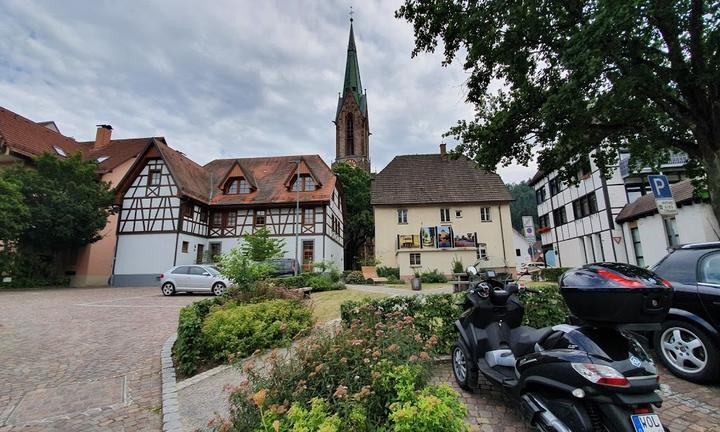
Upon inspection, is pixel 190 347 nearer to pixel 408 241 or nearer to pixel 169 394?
pixel 169 394

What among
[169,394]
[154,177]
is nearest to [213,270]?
[169,394]

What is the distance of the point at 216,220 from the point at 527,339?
27552 millimetres

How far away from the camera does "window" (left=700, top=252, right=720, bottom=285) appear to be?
4090 millimetres

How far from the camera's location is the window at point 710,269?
161 inches

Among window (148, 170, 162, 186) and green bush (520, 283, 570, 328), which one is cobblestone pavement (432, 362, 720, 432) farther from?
window (148, 170, 162, 186)

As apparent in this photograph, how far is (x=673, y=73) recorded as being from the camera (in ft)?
21.6

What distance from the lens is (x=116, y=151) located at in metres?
30.7

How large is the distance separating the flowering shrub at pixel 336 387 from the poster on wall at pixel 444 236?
21890mm

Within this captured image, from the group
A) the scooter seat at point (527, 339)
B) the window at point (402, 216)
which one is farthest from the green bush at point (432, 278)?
the scooter seat at point (527, 339)

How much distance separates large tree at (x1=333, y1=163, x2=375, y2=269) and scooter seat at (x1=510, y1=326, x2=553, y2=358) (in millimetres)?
33949

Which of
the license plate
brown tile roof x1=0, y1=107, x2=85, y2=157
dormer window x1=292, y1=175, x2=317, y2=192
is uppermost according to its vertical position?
brown tile roof x1=0, y1=107, x2=85, y2=157

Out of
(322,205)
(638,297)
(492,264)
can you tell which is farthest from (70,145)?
(638,297)

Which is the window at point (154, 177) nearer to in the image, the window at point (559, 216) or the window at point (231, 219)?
the window at point (231, 219)

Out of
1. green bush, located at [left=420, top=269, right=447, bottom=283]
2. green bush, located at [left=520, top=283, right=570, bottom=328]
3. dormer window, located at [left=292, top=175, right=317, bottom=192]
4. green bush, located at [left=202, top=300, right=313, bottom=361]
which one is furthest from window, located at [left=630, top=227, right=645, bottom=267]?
dormer window, located at [left=292, top=175, right=317, bottom=192]
